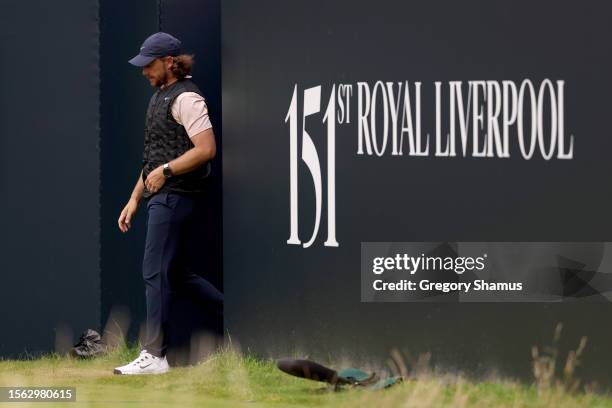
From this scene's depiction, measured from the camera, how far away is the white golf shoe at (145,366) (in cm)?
713

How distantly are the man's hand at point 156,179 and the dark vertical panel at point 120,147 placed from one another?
0.88 meters

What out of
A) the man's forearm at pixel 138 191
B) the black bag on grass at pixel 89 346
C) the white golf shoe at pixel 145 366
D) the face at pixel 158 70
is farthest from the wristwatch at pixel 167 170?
the black bag on grass at pixel 89 346

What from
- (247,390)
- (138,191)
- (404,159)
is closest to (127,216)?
(138,191)

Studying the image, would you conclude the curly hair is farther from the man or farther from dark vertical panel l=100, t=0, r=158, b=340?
dark vertical panel l=100, t=0, r=158, b=340

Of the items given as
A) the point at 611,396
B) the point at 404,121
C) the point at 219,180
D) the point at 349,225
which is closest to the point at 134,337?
the point at 219,180

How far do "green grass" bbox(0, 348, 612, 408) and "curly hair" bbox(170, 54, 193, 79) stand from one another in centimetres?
152

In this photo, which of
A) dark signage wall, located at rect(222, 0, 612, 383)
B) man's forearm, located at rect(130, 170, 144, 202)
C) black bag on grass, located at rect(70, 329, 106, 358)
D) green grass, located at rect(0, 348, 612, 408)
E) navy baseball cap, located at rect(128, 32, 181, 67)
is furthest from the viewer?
black bag on grass, located at rect(70, 329, 106, 358)

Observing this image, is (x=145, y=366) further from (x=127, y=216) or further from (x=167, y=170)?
(x=167, y=170)

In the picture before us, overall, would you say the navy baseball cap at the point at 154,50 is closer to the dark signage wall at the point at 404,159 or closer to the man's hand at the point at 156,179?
the dark signage wall at the point at 404,159

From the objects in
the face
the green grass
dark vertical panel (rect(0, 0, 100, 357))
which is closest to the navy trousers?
the green grass

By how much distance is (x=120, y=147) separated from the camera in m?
8.07

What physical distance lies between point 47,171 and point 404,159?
2413 millimetres

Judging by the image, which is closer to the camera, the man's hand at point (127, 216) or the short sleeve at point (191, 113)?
the short sleeve at point (191, 113)

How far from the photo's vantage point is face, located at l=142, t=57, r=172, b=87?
7.25 m
